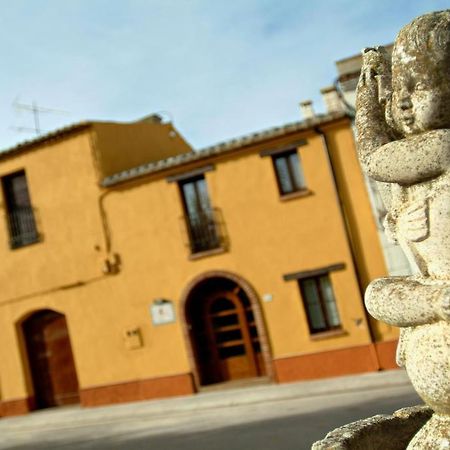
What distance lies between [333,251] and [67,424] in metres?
8.09

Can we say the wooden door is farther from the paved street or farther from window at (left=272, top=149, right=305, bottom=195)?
window at (left=272, top=149, right=305, bottom=195)

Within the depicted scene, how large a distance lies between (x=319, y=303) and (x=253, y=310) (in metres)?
1.73

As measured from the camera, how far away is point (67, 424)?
14523 millimetres

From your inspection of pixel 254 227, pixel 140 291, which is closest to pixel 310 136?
pixel 254 227

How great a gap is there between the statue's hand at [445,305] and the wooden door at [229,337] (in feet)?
43.1

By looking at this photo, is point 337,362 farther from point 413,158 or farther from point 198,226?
point 413,158

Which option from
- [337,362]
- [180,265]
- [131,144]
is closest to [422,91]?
[337,362]

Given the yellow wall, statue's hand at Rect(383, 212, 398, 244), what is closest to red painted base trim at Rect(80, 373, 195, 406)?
the yellow wall

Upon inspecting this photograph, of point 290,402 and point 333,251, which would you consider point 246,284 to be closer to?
point 333,251

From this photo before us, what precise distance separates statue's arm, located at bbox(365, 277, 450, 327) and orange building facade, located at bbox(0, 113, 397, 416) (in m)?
11.5

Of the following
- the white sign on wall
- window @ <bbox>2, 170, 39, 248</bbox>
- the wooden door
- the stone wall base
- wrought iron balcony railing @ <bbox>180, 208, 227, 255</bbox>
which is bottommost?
the stone wall base

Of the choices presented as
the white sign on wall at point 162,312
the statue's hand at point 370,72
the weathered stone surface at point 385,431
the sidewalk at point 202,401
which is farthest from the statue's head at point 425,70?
the white sign on wall at point 162,312

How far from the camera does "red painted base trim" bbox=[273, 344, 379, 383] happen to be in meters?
13.6

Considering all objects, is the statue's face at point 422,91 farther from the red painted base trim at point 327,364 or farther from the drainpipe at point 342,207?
the red painted base trim at point 327,364
